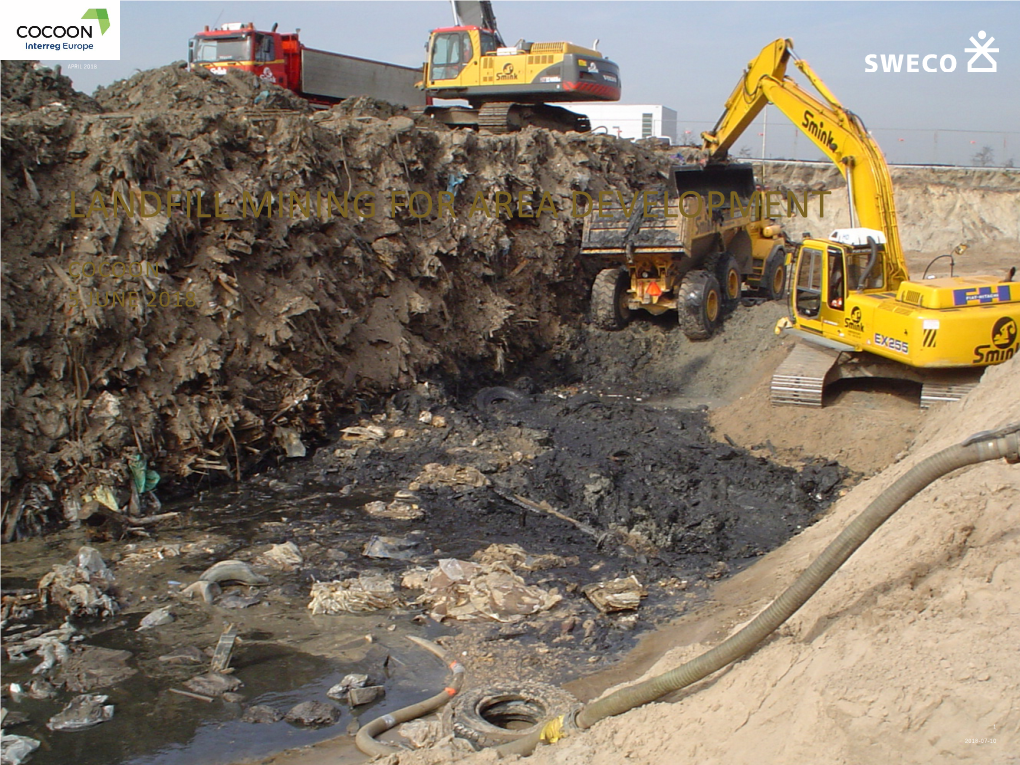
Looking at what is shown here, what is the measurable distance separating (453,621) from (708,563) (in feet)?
7.63

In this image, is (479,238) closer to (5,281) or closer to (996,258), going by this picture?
(5,281)

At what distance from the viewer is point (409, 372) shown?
11055 mm

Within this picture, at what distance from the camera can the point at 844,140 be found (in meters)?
10.2

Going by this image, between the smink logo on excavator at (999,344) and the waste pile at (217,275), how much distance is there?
6.57m

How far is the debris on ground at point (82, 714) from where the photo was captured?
191 inches

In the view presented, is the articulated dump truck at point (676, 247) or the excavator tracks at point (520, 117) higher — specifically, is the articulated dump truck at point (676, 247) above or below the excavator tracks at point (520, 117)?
below

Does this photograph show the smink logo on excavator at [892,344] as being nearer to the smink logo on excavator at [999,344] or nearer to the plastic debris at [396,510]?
the smink logo on excavator at [999,344]

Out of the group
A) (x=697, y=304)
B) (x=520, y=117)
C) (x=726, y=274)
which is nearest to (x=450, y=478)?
(x=697, y=304)

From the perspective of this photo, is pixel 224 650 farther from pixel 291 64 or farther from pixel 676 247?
pixel 291 64

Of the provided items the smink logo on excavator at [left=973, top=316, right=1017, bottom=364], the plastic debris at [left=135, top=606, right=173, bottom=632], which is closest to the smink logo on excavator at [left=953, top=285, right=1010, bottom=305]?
the smink logo on excavator at [left=973, top=316, right=1017, bottom=364]

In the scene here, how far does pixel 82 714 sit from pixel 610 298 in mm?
10145

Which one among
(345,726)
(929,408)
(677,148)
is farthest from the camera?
(677,148)

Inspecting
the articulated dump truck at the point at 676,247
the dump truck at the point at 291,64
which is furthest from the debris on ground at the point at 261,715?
the dump truck at the point at 291,64

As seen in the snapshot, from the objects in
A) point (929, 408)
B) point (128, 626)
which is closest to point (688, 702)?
point (128, 626)
